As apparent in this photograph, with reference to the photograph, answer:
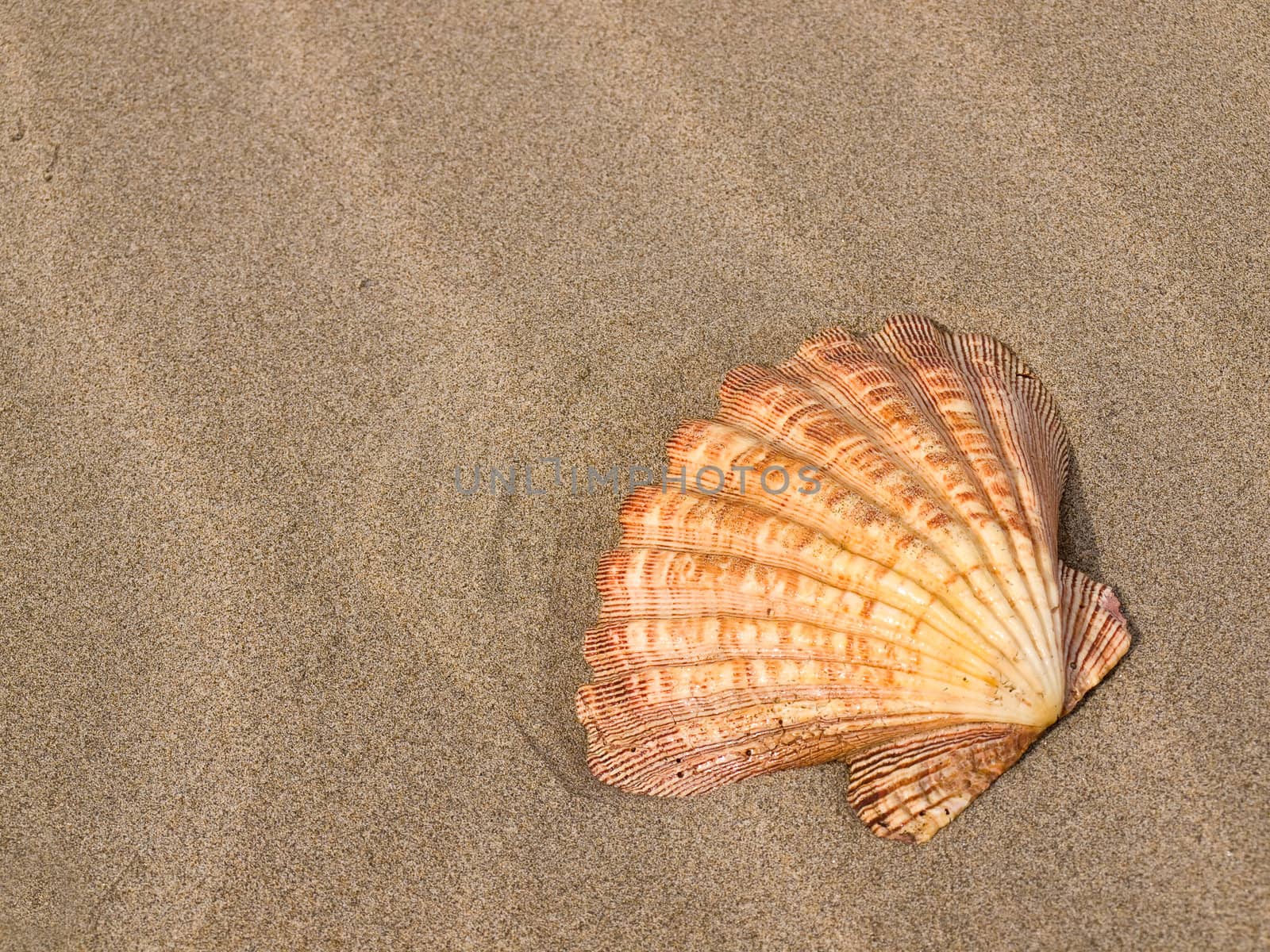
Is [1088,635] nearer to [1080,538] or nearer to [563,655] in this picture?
[1080,538]

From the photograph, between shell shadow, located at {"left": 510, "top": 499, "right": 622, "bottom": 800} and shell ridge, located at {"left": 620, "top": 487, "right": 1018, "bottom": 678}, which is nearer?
shell ridge, located at {"left": 620, "top": 487, "right": 1018, "bottom": 678}

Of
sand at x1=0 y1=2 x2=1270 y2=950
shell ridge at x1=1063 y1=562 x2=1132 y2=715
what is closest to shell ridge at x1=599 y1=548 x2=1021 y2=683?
sand at x1=0 y1=2 x2=1270 y2=950

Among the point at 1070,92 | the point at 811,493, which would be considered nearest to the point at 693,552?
the point at 811,493

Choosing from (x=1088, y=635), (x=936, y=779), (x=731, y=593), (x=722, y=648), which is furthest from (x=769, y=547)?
(x=1088, y=635)

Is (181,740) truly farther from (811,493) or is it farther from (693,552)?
(811,493)

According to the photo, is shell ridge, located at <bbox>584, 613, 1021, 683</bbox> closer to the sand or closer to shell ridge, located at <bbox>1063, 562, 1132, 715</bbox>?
the sand

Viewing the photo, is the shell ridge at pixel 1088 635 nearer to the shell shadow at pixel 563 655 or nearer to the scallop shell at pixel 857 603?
the scallop shell at pixel 857 603

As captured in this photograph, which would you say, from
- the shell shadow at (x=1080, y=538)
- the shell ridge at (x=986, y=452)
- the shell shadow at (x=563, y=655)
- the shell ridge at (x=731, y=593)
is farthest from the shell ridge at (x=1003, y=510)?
the shell shadow at (x=563, y=655)
